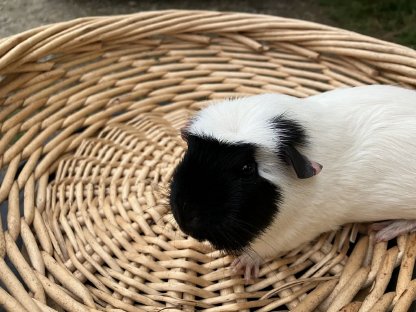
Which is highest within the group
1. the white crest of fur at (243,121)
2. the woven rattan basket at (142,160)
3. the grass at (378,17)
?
the white crest of fur at (243,121)

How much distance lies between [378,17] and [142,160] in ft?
6.76

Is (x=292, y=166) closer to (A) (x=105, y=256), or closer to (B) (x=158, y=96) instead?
(A) (x=105, y=256)

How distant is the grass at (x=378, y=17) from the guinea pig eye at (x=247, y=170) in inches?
79.1

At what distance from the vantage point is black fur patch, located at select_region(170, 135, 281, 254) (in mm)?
964

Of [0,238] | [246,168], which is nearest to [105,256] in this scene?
[0,238]

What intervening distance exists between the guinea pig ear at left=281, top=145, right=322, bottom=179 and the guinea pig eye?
75 millimetres

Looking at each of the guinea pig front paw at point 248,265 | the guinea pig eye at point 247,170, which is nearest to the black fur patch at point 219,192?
the guinea pig eye at point 247,170

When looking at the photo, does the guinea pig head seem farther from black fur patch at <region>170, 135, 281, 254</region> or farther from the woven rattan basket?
the woven rattan basket

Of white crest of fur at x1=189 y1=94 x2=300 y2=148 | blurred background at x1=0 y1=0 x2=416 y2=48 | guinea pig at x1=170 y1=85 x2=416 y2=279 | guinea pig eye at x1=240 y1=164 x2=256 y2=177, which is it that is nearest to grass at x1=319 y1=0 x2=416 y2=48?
blurred background at x1=0 y1=0 x2=416 y2=48

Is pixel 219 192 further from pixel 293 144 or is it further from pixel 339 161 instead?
pixel 339 161

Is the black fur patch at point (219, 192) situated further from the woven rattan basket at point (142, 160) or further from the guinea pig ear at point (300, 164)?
the woven rattan basket at point (142, 160)

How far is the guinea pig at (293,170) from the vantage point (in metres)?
0.98

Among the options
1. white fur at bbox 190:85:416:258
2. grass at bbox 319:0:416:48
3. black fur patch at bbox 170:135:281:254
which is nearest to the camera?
black fur patch at bbox 170:135:281:254

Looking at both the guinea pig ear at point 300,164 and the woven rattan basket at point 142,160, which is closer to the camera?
the guinea pig ear at point 300,164
